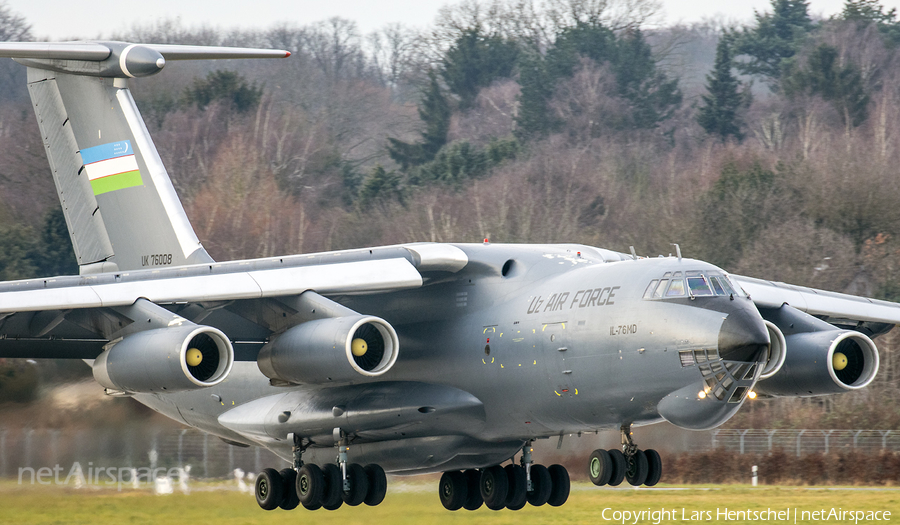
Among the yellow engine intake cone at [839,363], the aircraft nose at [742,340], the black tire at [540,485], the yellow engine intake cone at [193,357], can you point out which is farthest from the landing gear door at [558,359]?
the yellow engine intake cone at [193,357]

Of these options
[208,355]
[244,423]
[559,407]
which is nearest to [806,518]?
[559,407]

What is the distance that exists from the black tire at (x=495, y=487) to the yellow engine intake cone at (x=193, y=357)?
13.8 ft

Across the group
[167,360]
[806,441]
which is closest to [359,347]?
[167,360]

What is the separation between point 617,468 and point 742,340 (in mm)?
2473

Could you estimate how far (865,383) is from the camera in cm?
1397

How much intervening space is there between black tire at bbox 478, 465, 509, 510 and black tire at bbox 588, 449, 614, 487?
2.08m

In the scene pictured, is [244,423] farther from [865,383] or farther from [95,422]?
[865,383]

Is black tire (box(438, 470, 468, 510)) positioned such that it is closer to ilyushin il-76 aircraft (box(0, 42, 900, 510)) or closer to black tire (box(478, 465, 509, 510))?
ilyushin il-76 aircraft (box(0, 42, 900, 510))

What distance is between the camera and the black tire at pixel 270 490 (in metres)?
14.8

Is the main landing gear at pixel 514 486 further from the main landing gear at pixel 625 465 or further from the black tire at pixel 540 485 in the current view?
the main landing gear at pixel 625 465

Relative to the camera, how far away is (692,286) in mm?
11961

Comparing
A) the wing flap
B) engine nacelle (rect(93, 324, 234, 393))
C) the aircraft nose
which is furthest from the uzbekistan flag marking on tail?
the aircraft nose

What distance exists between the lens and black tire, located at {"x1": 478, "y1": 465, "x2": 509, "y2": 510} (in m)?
15.1

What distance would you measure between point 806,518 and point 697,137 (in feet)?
98.4
